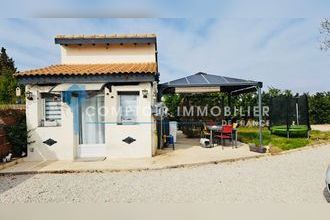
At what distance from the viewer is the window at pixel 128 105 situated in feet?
44.1

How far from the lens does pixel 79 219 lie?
5.49m

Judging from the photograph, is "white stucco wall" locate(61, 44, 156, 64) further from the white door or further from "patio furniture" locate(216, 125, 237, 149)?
"patio furniture" locate(216, 125, 237, 149)

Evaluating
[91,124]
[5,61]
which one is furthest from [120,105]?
[5,61]

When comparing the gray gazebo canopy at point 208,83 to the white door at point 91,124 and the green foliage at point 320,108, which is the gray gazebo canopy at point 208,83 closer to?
the white door at point 91,124

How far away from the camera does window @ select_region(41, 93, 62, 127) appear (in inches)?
533

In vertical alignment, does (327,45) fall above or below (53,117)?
above

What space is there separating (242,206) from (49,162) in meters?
9.03

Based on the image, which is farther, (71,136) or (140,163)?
(71,136)

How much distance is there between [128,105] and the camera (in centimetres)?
1349

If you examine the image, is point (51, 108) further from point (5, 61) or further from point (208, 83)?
point (5, 61)

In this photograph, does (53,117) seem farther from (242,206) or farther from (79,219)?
(242,206)

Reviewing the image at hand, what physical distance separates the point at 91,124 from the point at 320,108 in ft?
84.7

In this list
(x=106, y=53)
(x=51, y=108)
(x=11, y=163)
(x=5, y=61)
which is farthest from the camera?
(x=5, y=61)

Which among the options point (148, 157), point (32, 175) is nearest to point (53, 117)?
point (32, 175)
